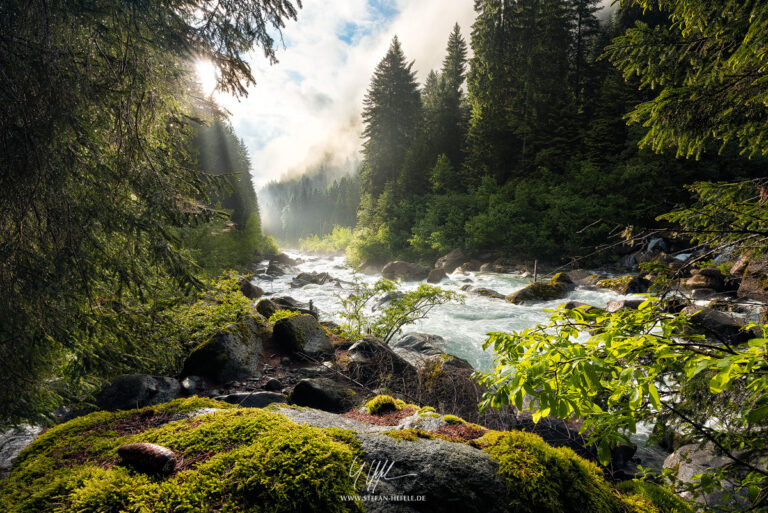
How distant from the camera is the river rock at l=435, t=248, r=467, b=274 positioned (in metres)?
23.9

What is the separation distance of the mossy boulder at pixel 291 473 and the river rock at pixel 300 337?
475 centimetres

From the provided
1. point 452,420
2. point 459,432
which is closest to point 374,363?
point 452,420

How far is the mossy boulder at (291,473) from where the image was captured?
1507 mm

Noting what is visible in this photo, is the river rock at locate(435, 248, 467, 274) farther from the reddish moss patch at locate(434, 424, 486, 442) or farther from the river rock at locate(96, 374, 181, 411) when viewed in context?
the reddish moss patch at locate(434, 424, 486, 442)

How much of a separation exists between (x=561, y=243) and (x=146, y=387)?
77.9 feet

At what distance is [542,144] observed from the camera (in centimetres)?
2658

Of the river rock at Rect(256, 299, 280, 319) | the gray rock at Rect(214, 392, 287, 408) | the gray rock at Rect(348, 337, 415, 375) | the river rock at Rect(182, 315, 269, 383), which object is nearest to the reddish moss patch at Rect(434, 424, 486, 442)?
the gray rock at Rect(214, 392, 287, 408)

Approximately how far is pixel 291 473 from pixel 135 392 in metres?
4.28

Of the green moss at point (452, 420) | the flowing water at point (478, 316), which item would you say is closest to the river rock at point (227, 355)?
the flowing water at point (478, 316)

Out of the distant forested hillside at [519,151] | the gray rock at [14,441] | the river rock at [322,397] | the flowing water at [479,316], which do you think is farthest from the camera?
the distant forested hillside at [519,151]

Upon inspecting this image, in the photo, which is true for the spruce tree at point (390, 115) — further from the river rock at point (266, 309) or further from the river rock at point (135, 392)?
the river rock at point (135, 392)

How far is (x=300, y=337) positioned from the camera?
730 centimetres
